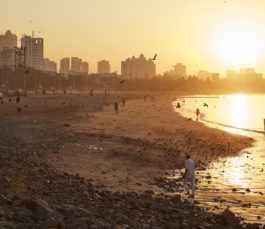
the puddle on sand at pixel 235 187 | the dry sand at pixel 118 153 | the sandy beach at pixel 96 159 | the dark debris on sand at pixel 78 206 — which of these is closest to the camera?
the dark debris on sand at pixel 78 206

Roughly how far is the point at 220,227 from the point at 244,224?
3.79ft

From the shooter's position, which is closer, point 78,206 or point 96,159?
point 78,206

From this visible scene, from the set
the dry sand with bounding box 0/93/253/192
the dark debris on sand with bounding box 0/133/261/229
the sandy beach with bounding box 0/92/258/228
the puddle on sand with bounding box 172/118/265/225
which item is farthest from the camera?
the dry sand with bounding box 0/93/253/192

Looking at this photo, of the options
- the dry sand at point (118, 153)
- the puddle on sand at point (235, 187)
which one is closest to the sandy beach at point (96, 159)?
the dry sand at point (118, 153)

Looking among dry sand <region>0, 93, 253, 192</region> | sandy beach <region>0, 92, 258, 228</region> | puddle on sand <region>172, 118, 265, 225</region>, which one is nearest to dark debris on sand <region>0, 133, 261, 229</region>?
sandy beach <region>0, 92, 258, 228</region>

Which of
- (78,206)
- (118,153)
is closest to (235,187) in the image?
(118,153)

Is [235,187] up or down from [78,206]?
down

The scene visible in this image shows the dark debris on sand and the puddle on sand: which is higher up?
the dark debris on sand

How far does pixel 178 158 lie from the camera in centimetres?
2088

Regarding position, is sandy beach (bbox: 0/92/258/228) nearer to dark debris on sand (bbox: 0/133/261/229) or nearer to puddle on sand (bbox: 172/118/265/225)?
dark debris on sand (bbox: 0/133/261/229)

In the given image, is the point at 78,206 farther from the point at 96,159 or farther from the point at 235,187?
the point at 235,187

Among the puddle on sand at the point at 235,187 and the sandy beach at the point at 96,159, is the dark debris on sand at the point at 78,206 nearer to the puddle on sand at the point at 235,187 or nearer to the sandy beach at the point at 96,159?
the sandy beach at the point at 96,159

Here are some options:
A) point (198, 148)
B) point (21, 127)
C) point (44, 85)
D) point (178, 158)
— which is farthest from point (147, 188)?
point (44, 85)

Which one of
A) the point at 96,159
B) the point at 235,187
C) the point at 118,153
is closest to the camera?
the point at 235,187
